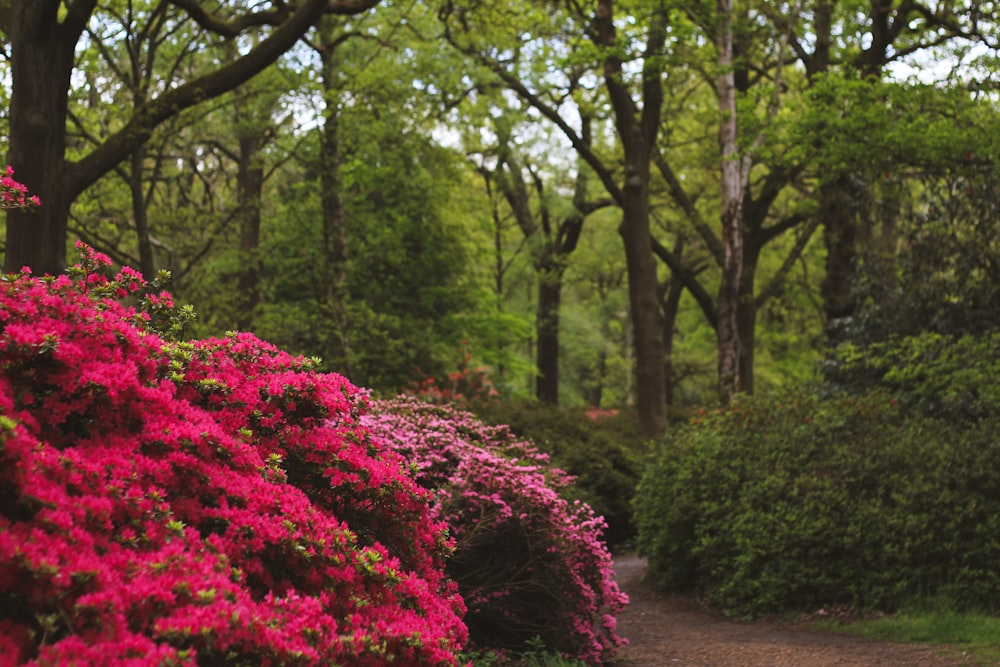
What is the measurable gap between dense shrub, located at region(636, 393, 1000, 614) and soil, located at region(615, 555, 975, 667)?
404 mm

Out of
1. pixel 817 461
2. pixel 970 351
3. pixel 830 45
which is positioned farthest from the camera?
pixel 830 45

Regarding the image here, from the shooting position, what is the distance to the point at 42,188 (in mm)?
8836

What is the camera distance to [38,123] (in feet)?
28.8

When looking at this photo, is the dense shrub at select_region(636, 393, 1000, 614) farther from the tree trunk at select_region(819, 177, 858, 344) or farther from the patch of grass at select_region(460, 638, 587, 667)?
the tree trunk at select_region(819, 177, 858, 344)

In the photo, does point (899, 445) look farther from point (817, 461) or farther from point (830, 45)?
point (830, 45)

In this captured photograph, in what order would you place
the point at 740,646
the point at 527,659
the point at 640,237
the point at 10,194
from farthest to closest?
the point at 640,237, the point at 740,646, the point at 527,659, the point at 10,194

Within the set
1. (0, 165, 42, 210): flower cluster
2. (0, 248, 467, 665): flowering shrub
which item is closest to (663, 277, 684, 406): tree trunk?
(0, 248, 467, 665): flowering shrub

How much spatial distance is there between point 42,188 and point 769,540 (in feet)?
24.2

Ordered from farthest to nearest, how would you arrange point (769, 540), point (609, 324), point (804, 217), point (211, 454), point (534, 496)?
1. point (609, 324)
2. point (804, 217)
3. point (769, 540)
4. point (534, 496)
5. point (211, 454)

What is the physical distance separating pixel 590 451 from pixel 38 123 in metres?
9.04

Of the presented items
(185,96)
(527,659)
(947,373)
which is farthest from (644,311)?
(527,659)

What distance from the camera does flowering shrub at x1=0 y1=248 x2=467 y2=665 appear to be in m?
2.51

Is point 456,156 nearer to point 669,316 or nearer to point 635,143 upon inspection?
point 635,143

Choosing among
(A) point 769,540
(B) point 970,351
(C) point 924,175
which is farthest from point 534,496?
(C) point 924,175
